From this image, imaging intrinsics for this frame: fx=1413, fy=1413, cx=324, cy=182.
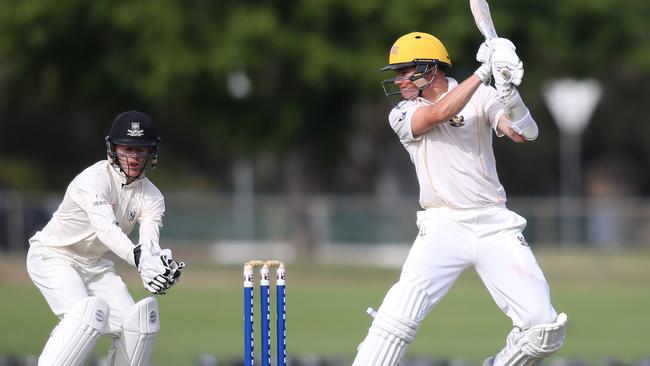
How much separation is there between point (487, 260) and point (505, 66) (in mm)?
1103

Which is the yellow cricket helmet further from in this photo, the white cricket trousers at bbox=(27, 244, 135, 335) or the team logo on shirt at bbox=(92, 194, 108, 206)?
the white cricket trousers at bbox=(27, 244, 135, 335)

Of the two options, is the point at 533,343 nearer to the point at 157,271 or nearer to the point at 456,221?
the point at 456,221

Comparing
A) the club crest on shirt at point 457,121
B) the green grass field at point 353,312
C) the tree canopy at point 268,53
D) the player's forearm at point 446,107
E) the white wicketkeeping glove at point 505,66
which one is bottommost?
the green grass field at point 353,312

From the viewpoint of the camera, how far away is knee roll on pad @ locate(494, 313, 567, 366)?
24.3 ft

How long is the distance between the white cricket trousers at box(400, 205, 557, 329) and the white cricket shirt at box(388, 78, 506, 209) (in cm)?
8

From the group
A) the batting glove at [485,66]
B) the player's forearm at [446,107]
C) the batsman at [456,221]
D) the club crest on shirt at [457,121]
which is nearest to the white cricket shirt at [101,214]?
the batsman at [456,221]

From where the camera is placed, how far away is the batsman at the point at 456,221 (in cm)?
742

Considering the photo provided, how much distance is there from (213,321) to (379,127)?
68.4 ft

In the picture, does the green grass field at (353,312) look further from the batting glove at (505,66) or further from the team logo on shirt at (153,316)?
the batting glove at (505,66)

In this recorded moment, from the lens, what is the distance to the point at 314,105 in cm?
2352

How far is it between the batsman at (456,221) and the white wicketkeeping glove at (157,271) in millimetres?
1115

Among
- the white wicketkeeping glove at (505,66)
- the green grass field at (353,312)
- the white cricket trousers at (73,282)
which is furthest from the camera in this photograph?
the green grass field at (353,312)

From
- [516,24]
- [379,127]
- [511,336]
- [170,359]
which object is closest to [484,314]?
[170,359]

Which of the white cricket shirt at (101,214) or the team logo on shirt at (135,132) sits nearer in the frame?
the white cricket shirt at (101,214)
